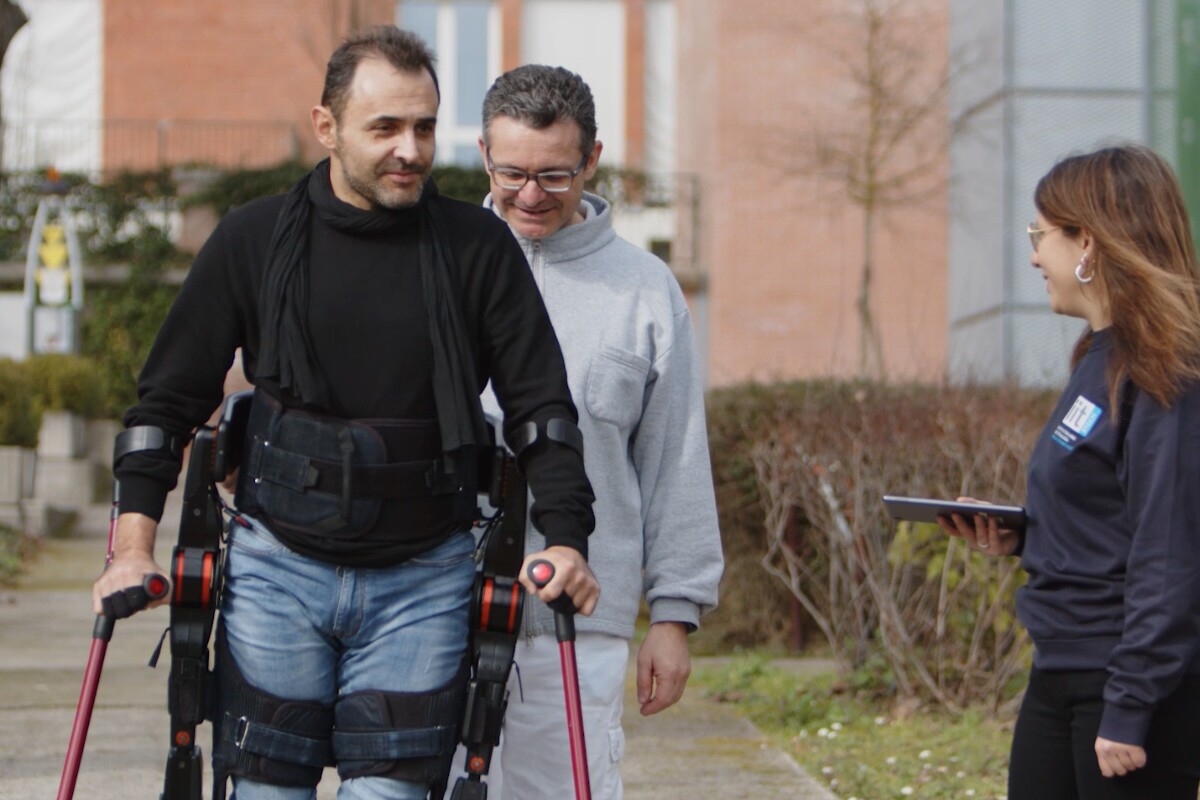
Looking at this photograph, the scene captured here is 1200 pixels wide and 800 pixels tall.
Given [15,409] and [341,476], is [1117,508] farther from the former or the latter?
[15,409]

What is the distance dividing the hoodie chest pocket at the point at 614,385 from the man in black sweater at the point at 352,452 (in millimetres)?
336

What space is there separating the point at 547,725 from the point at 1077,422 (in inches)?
48.0

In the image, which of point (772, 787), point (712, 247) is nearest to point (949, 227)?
point (712, 247)

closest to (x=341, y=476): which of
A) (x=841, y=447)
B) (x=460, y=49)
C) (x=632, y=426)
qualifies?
(x=632, y=426)

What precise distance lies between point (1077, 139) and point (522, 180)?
1523cm

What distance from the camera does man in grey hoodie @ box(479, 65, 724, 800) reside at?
12.2 feet

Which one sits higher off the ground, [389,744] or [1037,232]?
[1037,232]

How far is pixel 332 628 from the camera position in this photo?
3.29m

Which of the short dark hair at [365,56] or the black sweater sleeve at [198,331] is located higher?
the short dark hair at [365,56]

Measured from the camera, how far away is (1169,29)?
17.1 metres

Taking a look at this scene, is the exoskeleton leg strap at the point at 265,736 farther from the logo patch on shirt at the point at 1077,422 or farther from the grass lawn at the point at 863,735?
the grass lawn at the point at 863,735

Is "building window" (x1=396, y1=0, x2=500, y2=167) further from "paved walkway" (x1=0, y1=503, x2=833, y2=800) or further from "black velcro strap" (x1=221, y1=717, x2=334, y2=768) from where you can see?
"black velcro strap" (x1=221, y1=717, x2=334, y2=768)

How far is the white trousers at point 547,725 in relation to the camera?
3.69 metres

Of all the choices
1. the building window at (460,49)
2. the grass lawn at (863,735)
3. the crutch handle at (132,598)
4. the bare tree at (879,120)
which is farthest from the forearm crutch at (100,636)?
the building window at (460,49)
